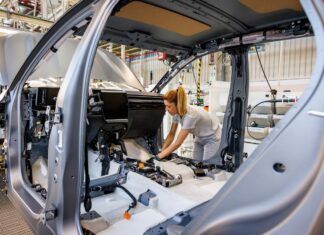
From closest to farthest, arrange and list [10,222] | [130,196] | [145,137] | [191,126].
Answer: [130,196] → [10,222] → [191,126] → [145,137]

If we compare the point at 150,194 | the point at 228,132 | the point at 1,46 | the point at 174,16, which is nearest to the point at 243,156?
the point at 228,132

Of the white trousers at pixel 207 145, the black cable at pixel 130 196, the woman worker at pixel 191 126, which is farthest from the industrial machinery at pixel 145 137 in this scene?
the white trousers at pixel 207 145

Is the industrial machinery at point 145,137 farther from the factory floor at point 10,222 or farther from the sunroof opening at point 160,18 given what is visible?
the factory floor at point 10,222

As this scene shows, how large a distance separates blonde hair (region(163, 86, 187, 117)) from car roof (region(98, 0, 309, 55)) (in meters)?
0.55

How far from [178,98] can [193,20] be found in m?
1.08

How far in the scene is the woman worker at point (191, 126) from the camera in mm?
2808

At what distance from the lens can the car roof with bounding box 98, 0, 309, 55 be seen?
1657 mm

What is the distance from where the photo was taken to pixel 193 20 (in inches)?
76.5

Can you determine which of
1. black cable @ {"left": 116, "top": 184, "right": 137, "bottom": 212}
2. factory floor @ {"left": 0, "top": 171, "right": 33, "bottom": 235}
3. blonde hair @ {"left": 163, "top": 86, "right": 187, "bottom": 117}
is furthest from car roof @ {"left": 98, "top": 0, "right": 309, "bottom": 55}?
factory floor @ {"left": 0, "top": 171, "right": 33, "bottom": 235}

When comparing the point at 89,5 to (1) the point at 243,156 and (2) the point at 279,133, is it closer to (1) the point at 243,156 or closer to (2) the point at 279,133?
(2) the point at 279,133

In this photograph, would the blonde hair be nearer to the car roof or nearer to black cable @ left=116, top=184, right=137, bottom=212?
the car roof

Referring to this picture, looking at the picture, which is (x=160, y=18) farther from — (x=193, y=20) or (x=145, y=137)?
(x=145, y=137)

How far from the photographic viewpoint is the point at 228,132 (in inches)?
102

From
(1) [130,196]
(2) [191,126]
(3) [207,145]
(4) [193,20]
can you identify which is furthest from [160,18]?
(3) [207,145]
